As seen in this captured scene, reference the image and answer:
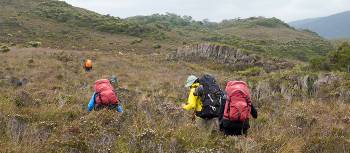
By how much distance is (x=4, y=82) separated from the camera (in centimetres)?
1738

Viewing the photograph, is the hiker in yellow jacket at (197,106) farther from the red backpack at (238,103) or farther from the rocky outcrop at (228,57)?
the rocky outcrop at (228,57)

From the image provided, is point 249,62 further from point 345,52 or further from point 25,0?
point 25,0

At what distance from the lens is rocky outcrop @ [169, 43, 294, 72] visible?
101 ft

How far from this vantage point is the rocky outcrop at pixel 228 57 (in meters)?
30.8

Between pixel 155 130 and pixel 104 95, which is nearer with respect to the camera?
pixel 155 130

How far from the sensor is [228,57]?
106ft

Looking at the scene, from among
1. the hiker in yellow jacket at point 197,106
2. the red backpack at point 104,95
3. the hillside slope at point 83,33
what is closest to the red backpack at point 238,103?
the hiker in yellow jacket at point 197,106

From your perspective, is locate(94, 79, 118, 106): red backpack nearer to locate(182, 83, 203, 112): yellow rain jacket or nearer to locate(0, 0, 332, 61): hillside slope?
locate(182, 83, 203, 112): yellow rain jacket

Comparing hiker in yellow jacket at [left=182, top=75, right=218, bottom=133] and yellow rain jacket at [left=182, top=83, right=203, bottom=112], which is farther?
yellow rain jacket at [left=182, top=83, right=203, bottom=112]

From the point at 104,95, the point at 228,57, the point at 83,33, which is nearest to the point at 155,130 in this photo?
the point at 104,95

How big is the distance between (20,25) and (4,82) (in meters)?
34.6

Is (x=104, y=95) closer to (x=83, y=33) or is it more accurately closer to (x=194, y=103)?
(x=194, y=103)

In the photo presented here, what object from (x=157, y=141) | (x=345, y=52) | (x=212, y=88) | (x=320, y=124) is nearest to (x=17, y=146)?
(x=157, y=141)

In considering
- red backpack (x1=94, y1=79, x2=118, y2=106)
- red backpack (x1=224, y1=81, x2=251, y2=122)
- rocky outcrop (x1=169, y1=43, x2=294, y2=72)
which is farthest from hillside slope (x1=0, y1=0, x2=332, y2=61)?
red backpack (x1=224, y1=81, x2=251, y2=122)
